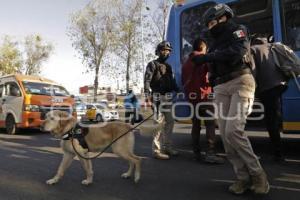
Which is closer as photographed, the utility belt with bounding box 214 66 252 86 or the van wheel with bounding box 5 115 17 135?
the utility belt with bounding box 214 66 252 86

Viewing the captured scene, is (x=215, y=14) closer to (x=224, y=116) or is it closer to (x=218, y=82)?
(x=218, y=82)

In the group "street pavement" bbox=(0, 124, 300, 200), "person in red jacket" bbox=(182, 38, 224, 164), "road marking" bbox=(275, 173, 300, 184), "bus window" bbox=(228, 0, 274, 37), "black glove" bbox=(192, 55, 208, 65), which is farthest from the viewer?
"bus window" bbox=(228, 0, 274, 37)

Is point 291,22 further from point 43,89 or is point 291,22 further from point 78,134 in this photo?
point 43,89

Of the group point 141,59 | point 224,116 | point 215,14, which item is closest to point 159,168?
point 224,116

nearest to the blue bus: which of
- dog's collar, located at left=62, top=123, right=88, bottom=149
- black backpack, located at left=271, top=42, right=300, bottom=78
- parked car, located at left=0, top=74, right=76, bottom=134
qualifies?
black backpack, located at left=271, top=42, right=300, bottom=78

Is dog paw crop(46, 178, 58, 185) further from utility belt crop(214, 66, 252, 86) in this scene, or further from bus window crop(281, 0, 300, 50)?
bus window crop(281, 0, 300, 50)

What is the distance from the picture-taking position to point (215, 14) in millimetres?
4211

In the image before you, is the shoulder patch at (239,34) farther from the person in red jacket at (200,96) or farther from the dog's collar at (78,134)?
the dog's collar at (78,134)

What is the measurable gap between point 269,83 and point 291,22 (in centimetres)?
143

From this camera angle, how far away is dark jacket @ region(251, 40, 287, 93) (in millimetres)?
5590

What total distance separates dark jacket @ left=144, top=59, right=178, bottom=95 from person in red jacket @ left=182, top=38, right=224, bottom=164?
0.43m

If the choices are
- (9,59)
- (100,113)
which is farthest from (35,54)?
(100,113)

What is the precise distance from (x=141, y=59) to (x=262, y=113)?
32397 mm

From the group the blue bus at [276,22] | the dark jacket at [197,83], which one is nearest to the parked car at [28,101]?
the blue bus at [276,22]
